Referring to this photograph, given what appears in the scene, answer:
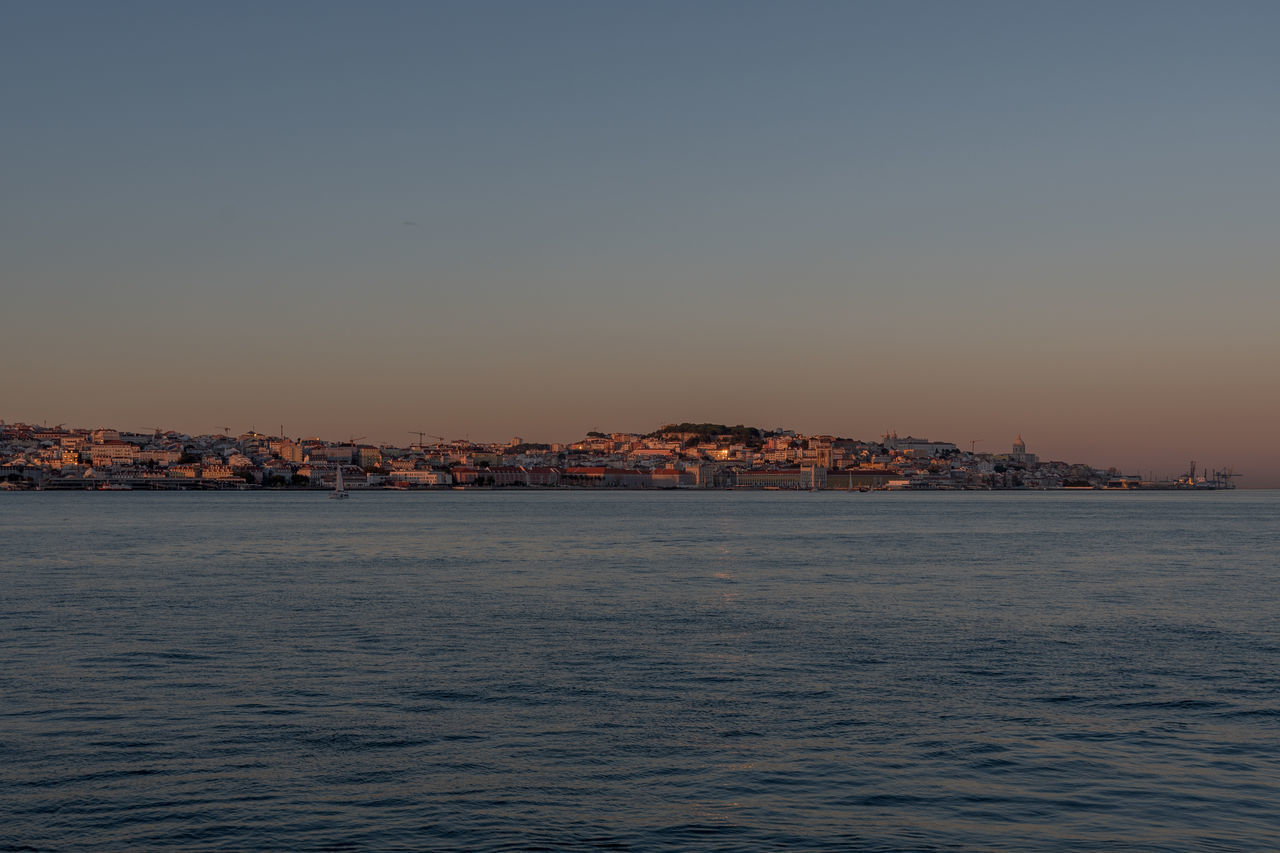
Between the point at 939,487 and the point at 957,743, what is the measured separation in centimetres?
18578

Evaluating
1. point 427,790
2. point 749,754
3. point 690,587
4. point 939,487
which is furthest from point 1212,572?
point 939,487

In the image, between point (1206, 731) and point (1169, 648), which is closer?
point (1206, 731)

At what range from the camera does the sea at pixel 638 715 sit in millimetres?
8086

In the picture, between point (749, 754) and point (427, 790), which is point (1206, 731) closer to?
point (749, 754)

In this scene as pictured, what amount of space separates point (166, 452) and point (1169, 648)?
18281 centimetres

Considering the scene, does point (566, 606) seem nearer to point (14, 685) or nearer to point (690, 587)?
point (690, 587)

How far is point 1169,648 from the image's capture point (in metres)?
15.0

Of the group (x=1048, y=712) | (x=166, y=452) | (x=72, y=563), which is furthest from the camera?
(x=166, y=452)

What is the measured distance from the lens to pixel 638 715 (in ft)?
36.6

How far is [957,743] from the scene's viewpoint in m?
10.1

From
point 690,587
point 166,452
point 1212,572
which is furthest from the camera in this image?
point 166,452

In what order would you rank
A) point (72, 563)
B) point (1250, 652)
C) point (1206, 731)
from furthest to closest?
point (72, 563)
point (1250, 652)
point (1206, 731)

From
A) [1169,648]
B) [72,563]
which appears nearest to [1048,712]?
[1169,648]

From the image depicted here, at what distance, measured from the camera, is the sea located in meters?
8.09
